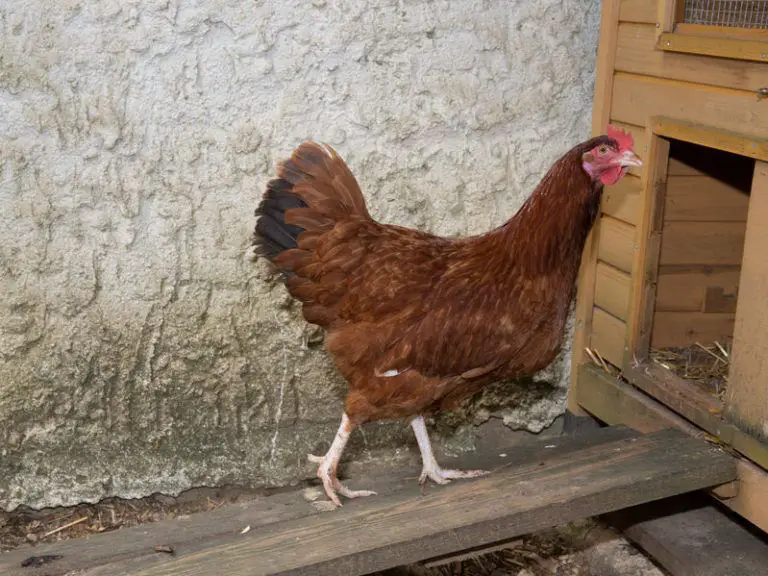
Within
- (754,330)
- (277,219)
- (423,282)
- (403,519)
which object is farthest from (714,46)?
(403,519)

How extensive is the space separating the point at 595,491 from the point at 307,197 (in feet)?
3.70

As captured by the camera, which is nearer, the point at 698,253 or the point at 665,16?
the point at 665,16

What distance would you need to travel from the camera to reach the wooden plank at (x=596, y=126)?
285 cm

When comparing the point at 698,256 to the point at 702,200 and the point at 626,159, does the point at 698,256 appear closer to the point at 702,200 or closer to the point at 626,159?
the point at 702,200

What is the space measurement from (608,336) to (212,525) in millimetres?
1543

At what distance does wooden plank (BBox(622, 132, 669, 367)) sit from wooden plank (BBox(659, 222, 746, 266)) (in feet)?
0.88

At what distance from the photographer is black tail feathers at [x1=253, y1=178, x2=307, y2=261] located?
2.41 meters

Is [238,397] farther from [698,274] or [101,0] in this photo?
[698,274]

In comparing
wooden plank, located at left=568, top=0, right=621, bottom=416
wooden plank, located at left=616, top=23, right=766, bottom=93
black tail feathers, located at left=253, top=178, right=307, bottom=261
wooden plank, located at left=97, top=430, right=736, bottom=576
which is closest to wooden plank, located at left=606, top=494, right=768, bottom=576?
wooden plank, located at left=97, top=430, right=736, bottom=576

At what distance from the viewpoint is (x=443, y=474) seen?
2.48 meters

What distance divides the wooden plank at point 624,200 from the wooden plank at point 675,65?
0.35 meters

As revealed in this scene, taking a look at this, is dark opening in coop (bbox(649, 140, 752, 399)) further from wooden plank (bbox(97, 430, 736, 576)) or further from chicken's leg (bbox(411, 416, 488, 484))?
chicken's leg (bbox(411, 416, 488, 484))

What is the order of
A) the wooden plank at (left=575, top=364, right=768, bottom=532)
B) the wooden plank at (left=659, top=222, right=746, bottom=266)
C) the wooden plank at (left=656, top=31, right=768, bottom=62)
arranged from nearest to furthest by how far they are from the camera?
the wooden plank at (left=656, top=31, right=768, bottom=62) < the wooden plank at (left=575, top=364, right=768, bottom=532) < the wooden plank at (left=659, top=222, right=746, bottom=266)

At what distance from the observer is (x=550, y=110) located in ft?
9.92
